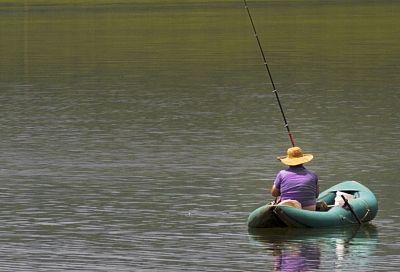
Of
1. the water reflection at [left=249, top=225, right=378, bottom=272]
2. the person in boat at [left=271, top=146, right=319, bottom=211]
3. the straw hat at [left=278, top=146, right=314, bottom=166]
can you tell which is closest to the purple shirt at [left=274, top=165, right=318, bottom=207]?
the person in boat at [left=271, top=146, right=319, bottom=211]

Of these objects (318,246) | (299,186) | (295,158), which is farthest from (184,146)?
(318,246)

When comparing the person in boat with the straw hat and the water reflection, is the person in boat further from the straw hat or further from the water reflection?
the water reflection

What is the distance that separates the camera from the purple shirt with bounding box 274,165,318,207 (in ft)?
78.0

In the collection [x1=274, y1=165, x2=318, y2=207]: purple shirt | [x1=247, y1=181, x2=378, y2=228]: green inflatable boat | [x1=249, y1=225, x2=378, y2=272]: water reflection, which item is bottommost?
[x1=249, y1=225, x2=378, y2=272]: water reflection

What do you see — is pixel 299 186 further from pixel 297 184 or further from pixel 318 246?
pixel 318 246

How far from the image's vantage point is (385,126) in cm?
3925

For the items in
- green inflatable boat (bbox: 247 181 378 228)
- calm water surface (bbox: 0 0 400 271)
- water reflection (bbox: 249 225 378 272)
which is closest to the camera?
water reflection (bbox: 249 225 378 272)

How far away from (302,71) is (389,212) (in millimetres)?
32773

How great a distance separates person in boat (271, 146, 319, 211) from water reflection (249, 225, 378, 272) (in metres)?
0.50

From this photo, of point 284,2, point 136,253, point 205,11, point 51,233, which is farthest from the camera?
point 284,2

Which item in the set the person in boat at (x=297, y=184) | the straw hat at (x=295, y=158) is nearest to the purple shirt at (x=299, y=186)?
the person in boat at (x=297, y=184)

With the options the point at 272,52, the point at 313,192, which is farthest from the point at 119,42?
the point at 313,192

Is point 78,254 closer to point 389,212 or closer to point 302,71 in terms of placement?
point 389,212

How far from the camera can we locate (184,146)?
119 ft
